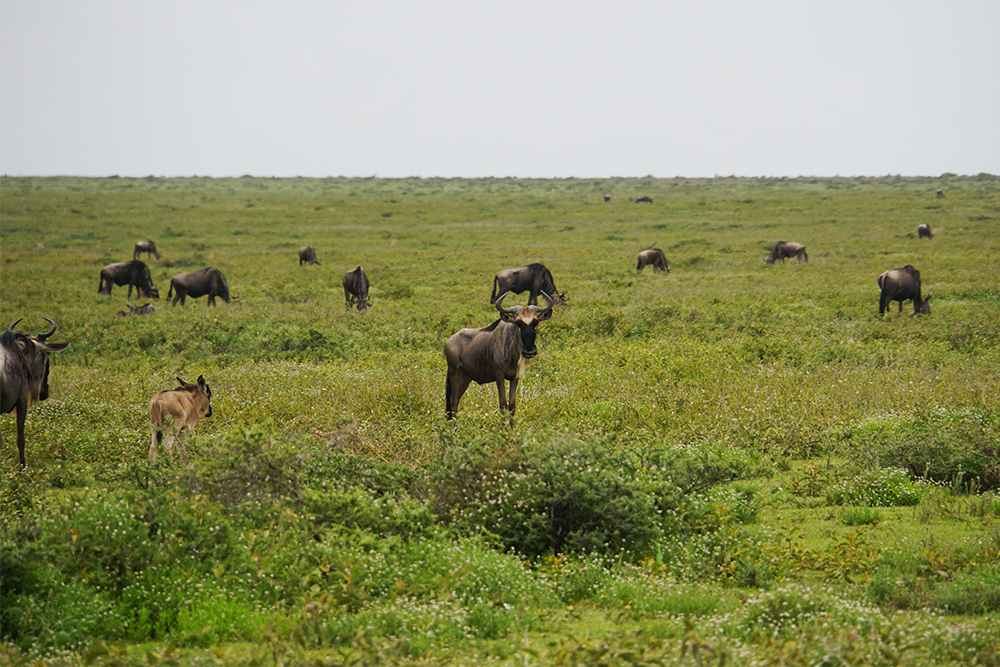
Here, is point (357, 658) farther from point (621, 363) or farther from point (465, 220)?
point (465, 220)

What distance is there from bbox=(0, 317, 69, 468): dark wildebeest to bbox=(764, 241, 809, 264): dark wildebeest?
1147 inches

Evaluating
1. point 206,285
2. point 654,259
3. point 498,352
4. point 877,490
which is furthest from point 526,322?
A: point 654,259

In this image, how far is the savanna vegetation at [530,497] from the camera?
460 centimetres

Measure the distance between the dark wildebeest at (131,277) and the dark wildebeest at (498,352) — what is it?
19.9 meters

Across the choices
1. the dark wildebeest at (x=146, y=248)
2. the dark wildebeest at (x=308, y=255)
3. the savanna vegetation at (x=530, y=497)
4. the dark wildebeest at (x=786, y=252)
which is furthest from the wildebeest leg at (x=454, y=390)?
the dark wildebeest at (x=146, y=248)

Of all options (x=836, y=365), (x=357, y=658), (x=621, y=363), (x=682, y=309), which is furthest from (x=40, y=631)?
(x=682, y=309)

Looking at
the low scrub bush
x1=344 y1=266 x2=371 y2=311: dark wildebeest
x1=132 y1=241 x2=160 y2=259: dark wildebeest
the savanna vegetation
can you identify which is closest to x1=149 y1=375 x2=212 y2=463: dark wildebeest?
the savanna vegetation

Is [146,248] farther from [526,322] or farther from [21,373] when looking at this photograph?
[526,322]

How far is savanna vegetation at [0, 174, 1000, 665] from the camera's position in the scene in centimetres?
460

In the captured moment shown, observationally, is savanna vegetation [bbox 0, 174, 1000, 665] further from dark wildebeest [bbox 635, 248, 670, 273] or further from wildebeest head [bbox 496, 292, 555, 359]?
dark wildebeest [bbox 635, 248, 670, 273]

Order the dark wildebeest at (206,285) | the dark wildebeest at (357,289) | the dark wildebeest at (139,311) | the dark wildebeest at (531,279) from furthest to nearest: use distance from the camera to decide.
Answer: the dark wildebeest at (206,285) < the dark wildebeest at (531,279) < the dark wildebeest at (357,289) < the dark wildebeest at (139,311)

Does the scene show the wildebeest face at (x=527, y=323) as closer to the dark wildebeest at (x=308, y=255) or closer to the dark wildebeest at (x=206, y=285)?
the dark wildebeest at (x=206, y=285)

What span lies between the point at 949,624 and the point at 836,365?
907 centimetres

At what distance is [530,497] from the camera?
6.37 meters
